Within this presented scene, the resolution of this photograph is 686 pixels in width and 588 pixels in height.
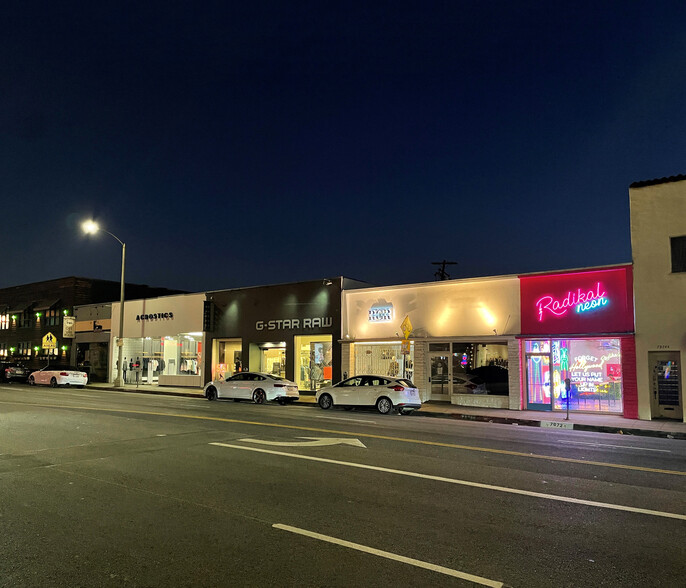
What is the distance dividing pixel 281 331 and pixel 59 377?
14.6 m

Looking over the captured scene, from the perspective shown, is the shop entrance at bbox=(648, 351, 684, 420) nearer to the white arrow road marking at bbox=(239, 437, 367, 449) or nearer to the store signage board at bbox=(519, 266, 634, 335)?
the store signage board at bbox=(519, 266, 634, 335)

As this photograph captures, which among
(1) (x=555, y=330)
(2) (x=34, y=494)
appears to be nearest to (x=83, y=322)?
(1) (x=555, y=330)

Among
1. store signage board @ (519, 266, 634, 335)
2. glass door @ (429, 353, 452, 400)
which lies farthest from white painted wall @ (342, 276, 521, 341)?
glass door @ (429, 353, 452, 400)

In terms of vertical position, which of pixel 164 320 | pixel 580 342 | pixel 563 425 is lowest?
pixel 563 425

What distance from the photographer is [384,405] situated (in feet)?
65.5

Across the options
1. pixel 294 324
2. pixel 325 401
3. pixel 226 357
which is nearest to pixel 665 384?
pixel 325 401

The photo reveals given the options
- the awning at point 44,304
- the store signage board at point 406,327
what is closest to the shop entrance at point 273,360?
the store signage board at point 406,327

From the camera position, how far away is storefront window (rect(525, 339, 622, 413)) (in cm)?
1973

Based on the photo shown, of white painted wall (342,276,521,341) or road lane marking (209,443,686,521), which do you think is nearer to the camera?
road lane marking (209,443,686,521)

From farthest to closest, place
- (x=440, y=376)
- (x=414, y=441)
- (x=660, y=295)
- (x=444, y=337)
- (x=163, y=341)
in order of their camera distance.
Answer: (x=163, y=341), (x=440, y=376), (x=444, y=337), (x=660, y=295), (x=414, y=441)

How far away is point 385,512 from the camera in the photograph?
21.8ft

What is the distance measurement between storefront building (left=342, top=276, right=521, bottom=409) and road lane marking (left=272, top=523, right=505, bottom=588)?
55.5 feet

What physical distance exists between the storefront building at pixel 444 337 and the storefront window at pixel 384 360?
0.04 meters

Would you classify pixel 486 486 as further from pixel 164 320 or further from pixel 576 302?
pixel 164 320
